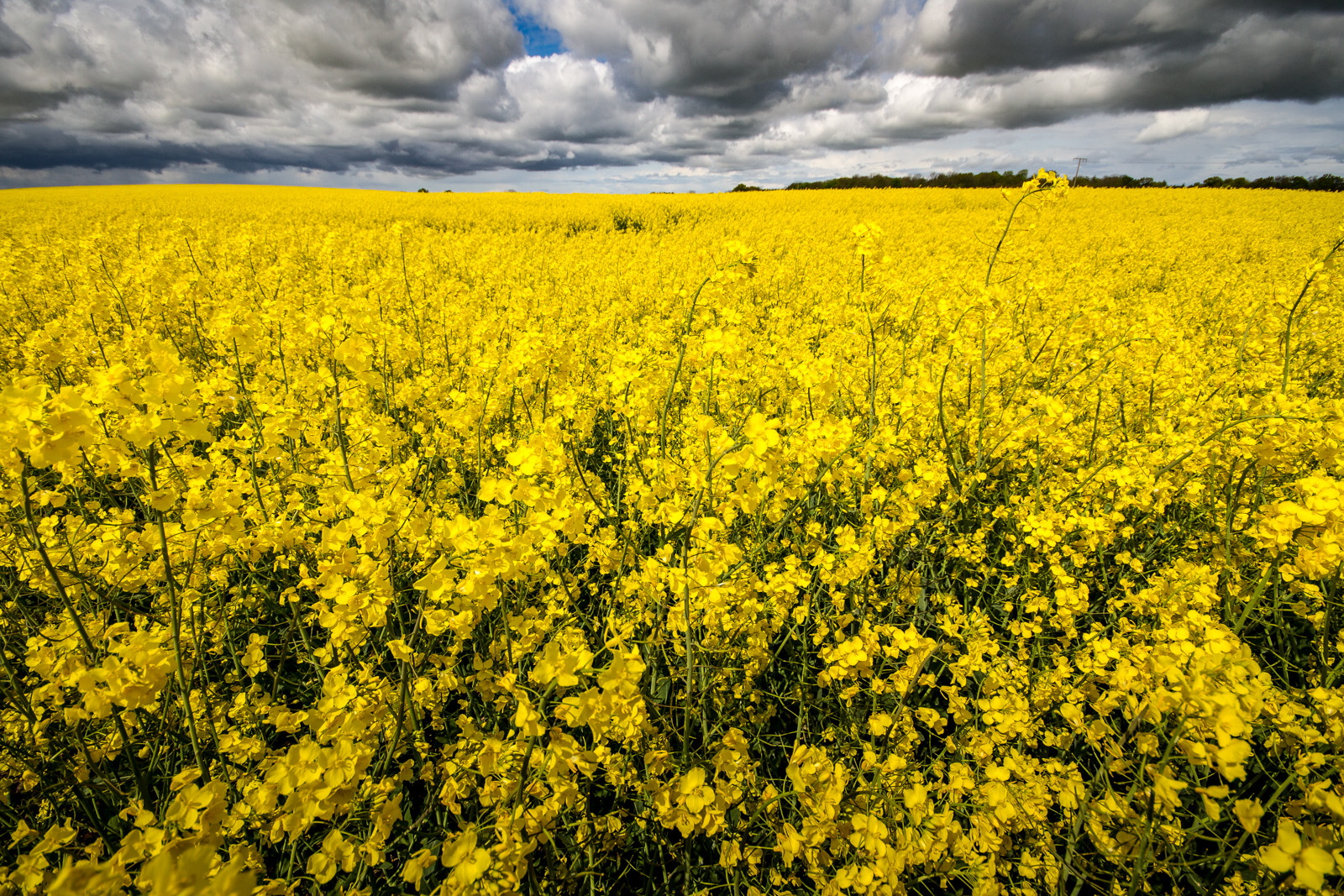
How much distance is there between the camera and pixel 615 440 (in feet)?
12.1

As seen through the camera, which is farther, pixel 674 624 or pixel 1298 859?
pixel 674 624

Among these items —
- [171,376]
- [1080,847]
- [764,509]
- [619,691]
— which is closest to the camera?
[619,691]

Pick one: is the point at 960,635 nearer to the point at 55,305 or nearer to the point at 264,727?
the point at 264,727

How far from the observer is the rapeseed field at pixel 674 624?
1.28m

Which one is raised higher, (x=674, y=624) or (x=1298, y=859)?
(x=1298, y=859)

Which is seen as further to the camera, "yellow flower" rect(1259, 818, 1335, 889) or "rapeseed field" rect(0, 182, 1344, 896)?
"rapeseed field" rect(0, 182, 1344, 896)

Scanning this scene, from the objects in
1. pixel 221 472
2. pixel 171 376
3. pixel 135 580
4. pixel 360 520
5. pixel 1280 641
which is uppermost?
pixel 171 376

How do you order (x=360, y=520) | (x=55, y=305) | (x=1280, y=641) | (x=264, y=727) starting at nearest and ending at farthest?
(x=360, y=520) → (x=264, y=727) → (x=1280, y=641) → (x=55, y=305)

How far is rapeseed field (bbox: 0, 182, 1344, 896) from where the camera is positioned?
128cm

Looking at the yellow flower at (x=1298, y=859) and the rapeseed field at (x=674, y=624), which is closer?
the yellow flower at (x=1298, y=859)

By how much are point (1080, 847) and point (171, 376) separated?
3117 mm

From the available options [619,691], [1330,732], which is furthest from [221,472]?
[1330,732]

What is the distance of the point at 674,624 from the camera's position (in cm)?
175

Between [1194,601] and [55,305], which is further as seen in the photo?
[55,305]
